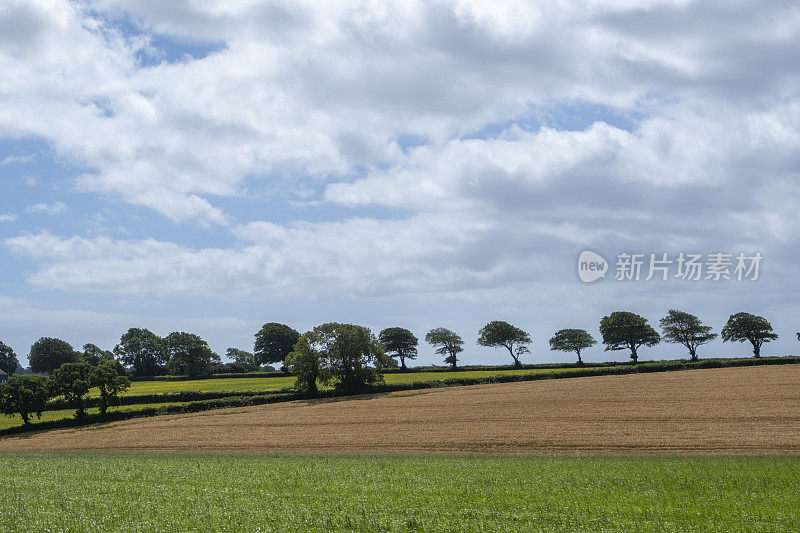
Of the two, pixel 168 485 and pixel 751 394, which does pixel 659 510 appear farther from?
pixel 751 394

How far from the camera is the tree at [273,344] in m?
155

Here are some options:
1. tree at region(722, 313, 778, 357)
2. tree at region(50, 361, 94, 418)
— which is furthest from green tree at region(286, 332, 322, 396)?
tree at region(722, 313, 778, 357)

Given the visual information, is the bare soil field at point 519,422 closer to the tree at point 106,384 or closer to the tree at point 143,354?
the tree at point 106,384

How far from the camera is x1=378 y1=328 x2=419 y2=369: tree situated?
155000 millimetres

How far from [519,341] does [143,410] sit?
302ft

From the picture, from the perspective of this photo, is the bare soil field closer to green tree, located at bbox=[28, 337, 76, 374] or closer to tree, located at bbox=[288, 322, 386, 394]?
tree, located at bbox=[288, 322, 386, 394]

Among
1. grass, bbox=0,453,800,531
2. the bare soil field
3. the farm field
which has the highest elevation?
grass, bbox=0,453,800,531

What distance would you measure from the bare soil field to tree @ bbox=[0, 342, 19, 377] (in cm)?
13071

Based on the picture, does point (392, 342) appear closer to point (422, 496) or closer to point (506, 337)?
point (506, 337)

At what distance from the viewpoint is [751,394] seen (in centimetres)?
5984

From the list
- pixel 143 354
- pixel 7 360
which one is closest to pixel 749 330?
pixel 143 354

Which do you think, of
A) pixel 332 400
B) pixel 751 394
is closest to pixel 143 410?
pixel 332 400

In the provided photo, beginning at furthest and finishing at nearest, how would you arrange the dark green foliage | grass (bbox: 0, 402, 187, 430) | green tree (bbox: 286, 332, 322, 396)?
green tree (bbox: 286, 332, 322, 396), grass (bbox: 0, 402, 187, 430), the dark green foliage

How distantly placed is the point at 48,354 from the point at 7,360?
711 inches
